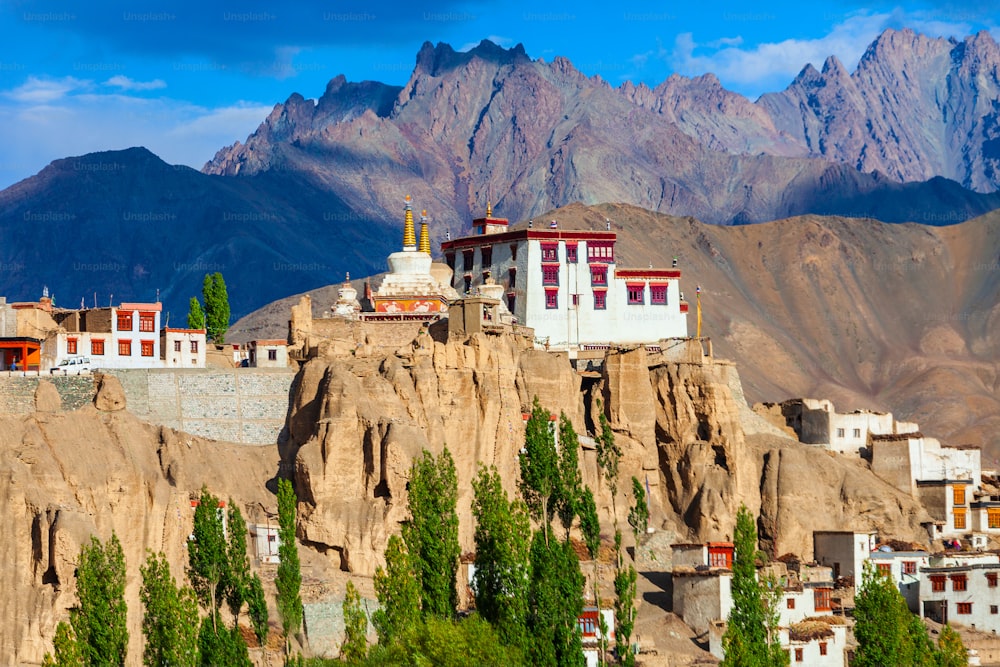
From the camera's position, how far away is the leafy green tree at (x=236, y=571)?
71.8m

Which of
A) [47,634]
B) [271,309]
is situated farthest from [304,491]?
[271,309]

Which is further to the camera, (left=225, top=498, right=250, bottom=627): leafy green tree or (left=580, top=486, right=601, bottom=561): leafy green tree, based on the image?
(left=580, top=486, right=601, bottom=561): leafy green tree

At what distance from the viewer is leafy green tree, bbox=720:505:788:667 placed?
72562 mm

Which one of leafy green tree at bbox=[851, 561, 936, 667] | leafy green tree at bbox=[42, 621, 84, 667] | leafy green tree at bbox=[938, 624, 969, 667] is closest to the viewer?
leafy green tree at bbox=[42, 621, 84, 667]

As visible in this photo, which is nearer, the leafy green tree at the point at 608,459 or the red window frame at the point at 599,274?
the leafy green tree at the point at 608,459

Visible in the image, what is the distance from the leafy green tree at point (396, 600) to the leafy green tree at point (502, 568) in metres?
2.64

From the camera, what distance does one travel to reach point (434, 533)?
75.2 metres

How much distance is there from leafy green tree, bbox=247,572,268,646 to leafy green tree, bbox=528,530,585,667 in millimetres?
9151

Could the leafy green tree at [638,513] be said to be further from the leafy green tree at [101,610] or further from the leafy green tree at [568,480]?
the leafy green tree at [101,610]

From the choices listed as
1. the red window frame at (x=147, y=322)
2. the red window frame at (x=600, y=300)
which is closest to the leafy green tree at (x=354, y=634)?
the red window frame at (x=147, y=322)

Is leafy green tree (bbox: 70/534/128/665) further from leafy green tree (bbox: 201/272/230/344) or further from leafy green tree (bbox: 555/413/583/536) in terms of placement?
leafy green tree (bbox: 201/272/230/344)

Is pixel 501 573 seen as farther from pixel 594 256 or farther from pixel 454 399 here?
pixel 594 256

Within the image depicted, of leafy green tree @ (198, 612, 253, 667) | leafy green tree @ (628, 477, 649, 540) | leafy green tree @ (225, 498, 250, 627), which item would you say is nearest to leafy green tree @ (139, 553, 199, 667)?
leafy green tree @ (198, 612, 253, 667)

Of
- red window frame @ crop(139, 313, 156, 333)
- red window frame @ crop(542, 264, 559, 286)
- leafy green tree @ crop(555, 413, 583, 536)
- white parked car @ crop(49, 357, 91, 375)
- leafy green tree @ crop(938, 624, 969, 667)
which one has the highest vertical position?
red window frame @ crop(542, 264, 559, 286)
